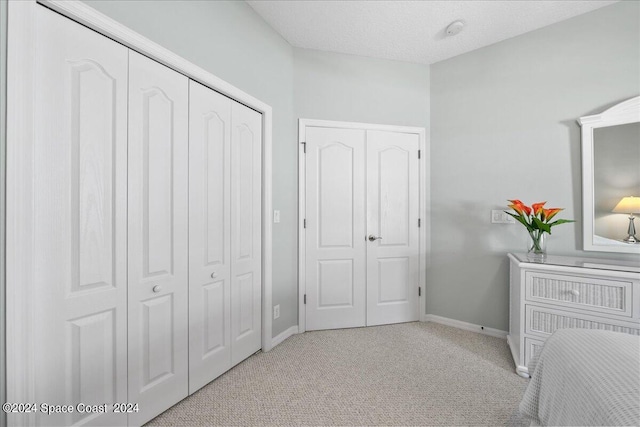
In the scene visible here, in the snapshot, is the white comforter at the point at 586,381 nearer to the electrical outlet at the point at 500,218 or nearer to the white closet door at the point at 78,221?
the electrical outlet at the point at 500,218

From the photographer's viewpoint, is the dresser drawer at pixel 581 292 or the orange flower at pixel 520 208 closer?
the dresser drawer at pixel 581 292

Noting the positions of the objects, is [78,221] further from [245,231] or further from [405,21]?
[405,21]

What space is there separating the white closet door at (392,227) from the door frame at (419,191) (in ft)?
0.18

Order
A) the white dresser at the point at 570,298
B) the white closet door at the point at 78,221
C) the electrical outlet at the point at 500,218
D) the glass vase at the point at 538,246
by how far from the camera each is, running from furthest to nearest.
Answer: the electrical outlet at the point at 500,218
the glass vase at the point at 538,246
the white dresser at the point at 570,298
the white closet door at the point at 78,221

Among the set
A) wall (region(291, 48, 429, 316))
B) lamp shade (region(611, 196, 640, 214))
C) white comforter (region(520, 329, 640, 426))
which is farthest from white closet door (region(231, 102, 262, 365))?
lamp shade (region(611, 196, 640, 214))

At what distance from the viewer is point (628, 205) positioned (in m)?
2.20

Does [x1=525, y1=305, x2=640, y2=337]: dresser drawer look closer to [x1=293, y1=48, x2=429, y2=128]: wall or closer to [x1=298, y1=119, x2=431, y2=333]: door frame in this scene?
[x1=298, y1=119, x2=431, y2=333]: door frame

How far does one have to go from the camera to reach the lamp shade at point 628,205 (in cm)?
217

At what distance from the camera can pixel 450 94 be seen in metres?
3.05

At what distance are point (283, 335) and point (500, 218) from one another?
7.31 feet

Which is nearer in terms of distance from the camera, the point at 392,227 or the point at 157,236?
the point at 157,236

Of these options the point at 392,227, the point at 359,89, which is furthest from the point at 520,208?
the point at 359,89

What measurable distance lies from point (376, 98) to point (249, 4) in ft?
4.64

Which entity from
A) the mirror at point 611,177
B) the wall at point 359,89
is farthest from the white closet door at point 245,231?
the mirror at point 611,177
